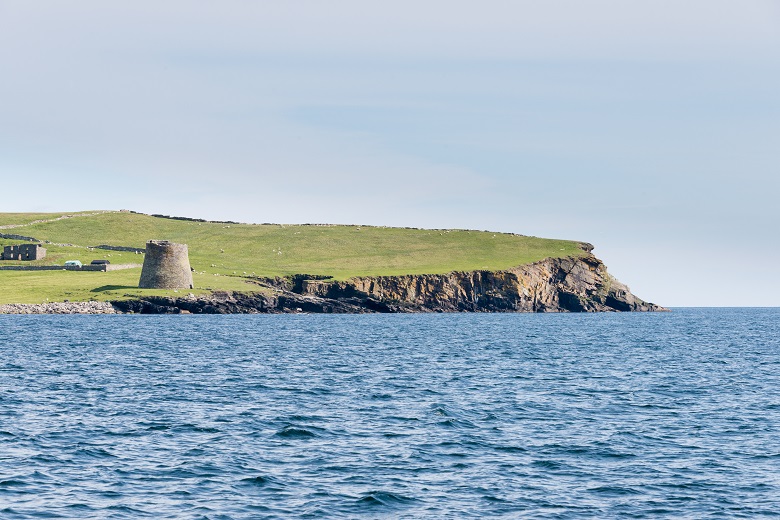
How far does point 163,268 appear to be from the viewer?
151500 millimetres

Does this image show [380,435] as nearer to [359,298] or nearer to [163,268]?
[163,268]

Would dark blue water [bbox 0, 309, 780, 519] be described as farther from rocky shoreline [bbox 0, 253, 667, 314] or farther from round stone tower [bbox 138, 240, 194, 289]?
round stone tower [bbox 138, 240, 194, 289]

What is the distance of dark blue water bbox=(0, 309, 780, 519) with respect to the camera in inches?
1096

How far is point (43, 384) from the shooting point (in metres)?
52.6

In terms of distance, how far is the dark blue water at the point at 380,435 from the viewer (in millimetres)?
27844

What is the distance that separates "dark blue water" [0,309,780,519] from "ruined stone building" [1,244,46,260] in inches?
4357

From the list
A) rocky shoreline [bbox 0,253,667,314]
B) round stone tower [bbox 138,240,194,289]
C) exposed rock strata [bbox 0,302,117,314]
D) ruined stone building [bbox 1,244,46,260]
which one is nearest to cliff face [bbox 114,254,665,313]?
rocky shoreline [bbox 0,253,667,314]

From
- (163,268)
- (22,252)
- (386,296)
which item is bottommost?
(386,296)

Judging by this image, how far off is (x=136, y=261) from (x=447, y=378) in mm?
135453

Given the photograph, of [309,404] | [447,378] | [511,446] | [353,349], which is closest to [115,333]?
[353,349]

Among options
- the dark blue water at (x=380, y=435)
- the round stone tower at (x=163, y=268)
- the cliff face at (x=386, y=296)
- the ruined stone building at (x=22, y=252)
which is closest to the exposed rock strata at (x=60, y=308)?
the cliff face at (x=386, y=296)

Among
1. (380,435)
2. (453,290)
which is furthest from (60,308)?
(380,435)

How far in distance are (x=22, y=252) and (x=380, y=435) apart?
15789cm

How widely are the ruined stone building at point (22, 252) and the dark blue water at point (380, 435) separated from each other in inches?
4357
